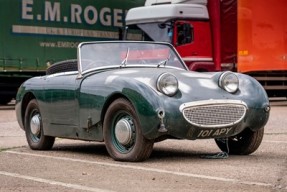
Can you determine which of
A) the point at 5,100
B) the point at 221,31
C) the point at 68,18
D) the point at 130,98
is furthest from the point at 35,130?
the point at 5,100

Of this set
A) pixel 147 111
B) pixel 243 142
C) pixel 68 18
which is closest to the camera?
pixel 147 111

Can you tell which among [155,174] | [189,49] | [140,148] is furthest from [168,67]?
[189,49]

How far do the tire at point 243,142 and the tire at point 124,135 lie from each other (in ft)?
4.21

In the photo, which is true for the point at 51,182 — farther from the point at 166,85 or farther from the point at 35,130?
the point at 35,130

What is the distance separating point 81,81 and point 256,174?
275 cm

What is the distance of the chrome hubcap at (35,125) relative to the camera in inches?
392

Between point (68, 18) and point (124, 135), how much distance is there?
15459 mm

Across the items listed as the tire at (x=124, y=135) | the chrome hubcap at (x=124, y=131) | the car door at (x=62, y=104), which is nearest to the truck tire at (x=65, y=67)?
the car door at (x=62, y=104)

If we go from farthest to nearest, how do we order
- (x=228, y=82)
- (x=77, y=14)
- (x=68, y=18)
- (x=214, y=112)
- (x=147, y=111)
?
1. (x=77, y=14)
2. (x=68, y=18)
3. (x=228, y=82)
4. (x=214, y=112)
5. (x=147, y=111)

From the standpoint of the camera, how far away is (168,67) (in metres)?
9.49

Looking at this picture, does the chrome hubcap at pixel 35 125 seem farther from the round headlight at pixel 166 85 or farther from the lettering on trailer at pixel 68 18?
the lettering on trailer at pixel 68 18

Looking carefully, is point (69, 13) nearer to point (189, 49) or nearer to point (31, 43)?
point (31, 43)

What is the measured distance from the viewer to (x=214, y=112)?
26.4 feet

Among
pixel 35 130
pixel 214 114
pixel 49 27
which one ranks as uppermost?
pixel 49 27
